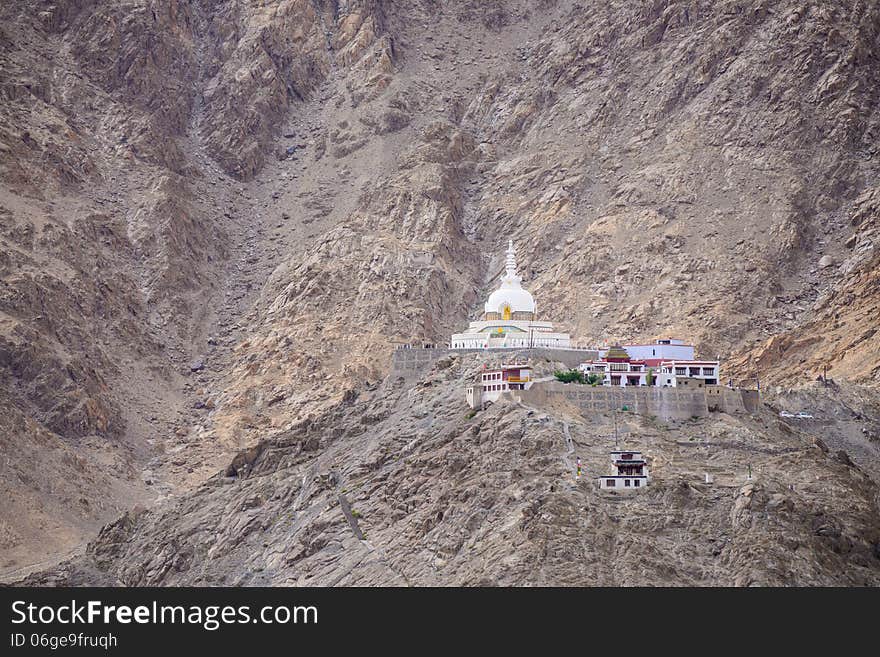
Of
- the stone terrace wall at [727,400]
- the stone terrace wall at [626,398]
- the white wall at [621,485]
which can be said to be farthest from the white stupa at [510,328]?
the white wall at [621,485]

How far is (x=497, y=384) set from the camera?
132500 millimetres

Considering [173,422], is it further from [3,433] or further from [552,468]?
[552,468]

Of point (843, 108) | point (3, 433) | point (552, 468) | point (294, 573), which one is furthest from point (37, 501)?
point (843, 108)

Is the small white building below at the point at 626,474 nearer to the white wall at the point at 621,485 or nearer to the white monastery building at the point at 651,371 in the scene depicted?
the white wall at the point at 621,485

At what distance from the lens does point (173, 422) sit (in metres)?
178

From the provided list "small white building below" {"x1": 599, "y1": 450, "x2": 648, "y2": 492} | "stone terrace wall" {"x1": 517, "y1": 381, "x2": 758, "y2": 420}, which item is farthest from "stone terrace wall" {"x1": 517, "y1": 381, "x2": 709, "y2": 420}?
"small white building below" {"x1": 599, "y1": 450, "x2": 648, "y2": 492}

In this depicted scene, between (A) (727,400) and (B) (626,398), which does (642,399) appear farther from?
(A) (727,400)

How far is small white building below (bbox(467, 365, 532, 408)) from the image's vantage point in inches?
5172

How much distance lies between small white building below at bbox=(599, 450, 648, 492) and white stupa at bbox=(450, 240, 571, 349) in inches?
697

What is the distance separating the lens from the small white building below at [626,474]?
404ft

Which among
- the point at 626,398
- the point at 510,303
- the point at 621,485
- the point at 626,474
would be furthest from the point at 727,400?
the point at 510,303

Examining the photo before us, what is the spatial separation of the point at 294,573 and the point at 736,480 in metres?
25.9

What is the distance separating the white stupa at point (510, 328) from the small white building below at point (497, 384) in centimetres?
686

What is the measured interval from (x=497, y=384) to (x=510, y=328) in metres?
12.0
